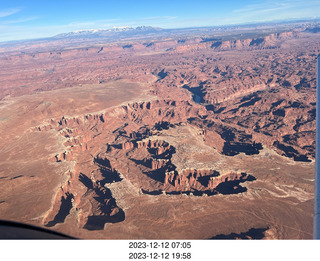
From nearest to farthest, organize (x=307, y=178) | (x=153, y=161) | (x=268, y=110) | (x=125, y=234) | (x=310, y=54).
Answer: (x=125, y=234)
(x=307, y=178)
(x=153, y=161)
(x=268, y=110)
(x=310, y=54)

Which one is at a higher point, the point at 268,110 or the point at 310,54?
the point at 310,54

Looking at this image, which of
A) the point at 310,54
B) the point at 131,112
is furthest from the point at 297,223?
the point at 310,54

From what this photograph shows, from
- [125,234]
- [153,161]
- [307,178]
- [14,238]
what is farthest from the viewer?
[153,161]

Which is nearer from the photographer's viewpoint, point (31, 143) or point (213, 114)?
point (31, 143)

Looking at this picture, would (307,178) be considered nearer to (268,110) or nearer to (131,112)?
(268,110)

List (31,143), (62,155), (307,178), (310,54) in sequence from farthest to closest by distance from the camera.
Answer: (310,54) → (31,143) → (62,155) → (307,178)

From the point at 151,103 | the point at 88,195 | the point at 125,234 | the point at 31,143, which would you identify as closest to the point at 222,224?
the point at 125,234

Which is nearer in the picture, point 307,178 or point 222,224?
point 222,224

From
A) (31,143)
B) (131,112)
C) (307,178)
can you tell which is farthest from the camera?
(131,112)

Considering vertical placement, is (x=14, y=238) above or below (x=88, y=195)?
above

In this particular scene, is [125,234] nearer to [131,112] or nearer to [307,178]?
[307,178]
